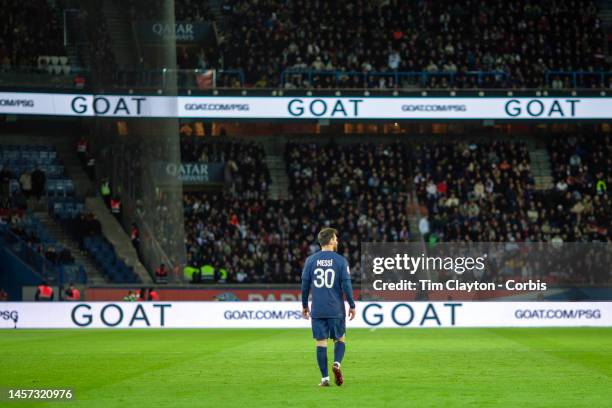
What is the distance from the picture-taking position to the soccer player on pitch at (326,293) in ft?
40.3

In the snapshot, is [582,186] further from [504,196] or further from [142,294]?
[142,294]

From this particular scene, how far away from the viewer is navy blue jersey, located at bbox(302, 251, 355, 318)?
12.3 metres

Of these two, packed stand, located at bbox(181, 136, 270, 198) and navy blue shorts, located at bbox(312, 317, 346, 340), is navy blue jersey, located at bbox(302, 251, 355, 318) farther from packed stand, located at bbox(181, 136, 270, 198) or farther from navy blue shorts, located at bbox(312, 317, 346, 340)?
packed stand, located at bbox(181, 136, 270, 198)

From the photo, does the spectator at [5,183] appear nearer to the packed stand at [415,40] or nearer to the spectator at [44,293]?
the spectator at [44,293]

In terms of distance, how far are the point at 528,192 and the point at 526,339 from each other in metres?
17.0

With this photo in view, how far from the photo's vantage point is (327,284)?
1237 centimetres

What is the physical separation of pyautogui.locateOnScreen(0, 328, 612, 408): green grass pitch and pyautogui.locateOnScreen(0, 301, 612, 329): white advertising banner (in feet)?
14.6

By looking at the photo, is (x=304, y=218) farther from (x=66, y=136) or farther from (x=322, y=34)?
(x=66, y=136)

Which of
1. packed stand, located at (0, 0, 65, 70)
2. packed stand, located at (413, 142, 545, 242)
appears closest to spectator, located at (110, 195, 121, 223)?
packed stand, located at (0, 0, 65, 70)

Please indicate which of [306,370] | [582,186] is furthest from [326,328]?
[582,186]

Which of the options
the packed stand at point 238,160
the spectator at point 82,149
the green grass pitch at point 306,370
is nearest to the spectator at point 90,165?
the spectator at point 82,149

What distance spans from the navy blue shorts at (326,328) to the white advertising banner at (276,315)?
17.1m

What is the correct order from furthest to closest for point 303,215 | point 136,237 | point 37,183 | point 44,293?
point 37,183 → point 303,215 → point 136,237 → point 44,293

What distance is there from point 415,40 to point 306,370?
1121 inches
